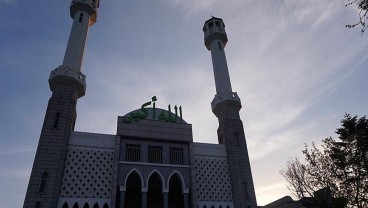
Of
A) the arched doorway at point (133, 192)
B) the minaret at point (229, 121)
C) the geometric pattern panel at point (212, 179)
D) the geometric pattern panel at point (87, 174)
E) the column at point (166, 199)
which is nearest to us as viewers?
the geometric pattern panel at point (87, 174)

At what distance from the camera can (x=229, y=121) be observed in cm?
3212

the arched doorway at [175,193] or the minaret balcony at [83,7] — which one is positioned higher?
the minaret balcony at [83,7]

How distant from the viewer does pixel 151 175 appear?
26.7 meters

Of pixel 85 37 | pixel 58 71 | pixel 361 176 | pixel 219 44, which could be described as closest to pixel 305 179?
pixel 361 176

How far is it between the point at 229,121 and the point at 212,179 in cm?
691

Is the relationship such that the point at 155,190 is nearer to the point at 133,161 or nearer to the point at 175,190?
the point at 175,190

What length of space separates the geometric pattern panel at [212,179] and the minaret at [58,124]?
12.6 m

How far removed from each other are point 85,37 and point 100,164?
52.4ft

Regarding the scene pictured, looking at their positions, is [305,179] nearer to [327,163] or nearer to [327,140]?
[327,163]

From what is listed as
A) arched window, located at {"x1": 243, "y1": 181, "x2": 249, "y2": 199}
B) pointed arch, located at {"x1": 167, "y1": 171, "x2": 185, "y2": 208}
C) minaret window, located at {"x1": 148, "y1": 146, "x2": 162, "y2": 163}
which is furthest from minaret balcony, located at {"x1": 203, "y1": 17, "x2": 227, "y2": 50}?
pointed arch, located at {"x1": 167, "y1": 171, "x2": 185, "y2": 208}

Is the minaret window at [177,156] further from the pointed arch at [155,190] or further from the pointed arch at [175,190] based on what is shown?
the pointed arch at [155,190]

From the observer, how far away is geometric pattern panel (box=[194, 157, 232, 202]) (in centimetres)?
2756

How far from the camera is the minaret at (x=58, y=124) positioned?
22688 millimetres

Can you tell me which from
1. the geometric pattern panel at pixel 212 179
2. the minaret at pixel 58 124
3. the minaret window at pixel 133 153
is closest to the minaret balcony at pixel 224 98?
the geometric pattern panel at pixel 212 179
